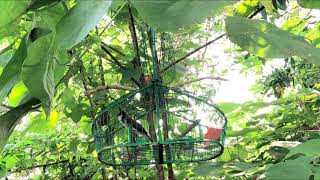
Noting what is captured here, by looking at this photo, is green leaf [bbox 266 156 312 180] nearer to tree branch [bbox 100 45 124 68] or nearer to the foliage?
the foliage

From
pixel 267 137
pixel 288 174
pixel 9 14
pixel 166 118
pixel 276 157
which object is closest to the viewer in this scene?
pixel 9 14

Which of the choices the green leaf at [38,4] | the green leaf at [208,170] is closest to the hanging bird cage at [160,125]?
the green leaf at [208,170]

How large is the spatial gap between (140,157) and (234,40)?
118cm

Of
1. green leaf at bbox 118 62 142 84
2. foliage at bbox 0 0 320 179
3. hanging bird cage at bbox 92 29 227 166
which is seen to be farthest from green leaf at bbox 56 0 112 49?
green leaf at bbox 118 62 142 84

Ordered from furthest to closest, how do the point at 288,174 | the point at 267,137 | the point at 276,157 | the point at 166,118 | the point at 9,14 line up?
the point at 267,137
the point at 166,118
the point at 276,157
the point at 288,174
the point at 9,14

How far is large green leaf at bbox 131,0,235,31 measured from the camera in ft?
0.61

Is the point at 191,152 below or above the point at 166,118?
below

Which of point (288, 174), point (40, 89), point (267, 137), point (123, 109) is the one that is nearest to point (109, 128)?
point (123, 109)

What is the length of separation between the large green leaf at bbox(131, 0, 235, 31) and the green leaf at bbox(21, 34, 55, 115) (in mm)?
106

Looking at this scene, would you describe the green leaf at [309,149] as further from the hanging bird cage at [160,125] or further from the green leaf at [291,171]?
the hanging bird cage at [160,125]

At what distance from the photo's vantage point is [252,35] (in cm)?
29

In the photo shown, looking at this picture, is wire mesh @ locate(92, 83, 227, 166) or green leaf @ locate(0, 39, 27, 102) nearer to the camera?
green leaf @ locate(0, 39, 27, 102)

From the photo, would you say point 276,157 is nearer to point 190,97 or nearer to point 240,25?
point 190,97

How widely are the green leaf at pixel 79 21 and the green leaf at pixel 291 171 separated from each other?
1.34 ft
